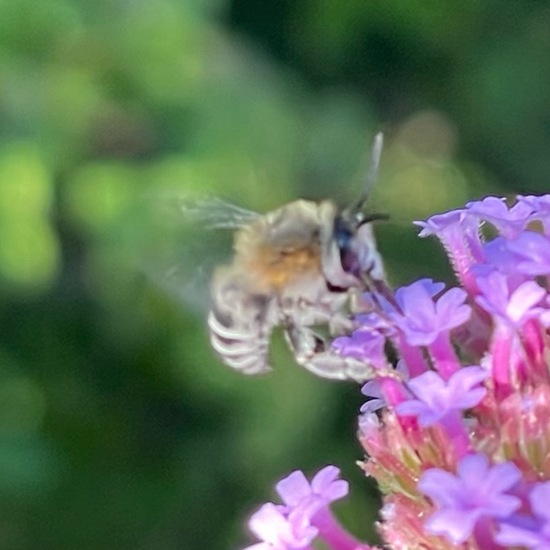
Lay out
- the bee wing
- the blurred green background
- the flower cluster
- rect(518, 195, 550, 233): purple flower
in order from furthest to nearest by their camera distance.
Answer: the blurred green background → the bee wing → rect(518, 195, 550, 233): purple flower → the flower cluster

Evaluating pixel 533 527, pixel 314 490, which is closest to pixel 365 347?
pixel 314 490

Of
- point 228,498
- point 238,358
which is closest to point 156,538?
point 228,498

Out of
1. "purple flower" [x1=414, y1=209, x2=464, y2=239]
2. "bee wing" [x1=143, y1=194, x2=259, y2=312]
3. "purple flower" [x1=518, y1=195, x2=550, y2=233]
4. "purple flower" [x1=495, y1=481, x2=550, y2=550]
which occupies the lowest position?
"purple flower" [x1=495, y1=481, x2=550, y2=550]

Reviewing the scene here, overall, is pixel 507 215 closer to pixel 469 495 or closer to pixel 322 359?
pixel 322 359

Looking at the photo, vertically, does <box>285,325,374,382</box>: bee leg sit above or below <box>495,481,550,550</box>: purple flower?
above

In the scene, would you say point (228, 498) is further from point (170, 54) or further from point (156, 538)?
point (170, 54)

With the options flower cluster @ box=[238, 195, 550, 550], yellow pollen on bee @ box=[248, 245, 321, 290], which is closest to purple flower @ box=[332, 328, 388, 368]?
flower cluster @ box=[238, 195, 550, 550]

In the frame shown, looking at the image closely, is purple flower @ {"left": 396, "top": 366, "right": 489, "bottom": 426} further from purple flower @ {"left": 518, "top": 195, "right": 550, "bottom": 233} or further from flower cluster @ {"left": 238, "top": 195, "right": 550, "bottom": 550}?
purple flower @ {"left": 518, "top": 195, "right": 550, "bottom": 233}

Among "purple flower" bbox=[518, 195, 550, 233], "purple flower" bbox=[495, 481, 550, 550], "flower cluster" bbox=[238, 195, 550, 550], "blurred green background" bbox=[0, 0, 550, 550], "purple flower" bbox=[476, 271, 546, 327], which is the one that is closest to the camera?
"purple flower" bbox=[495, 481, 550, 550]
